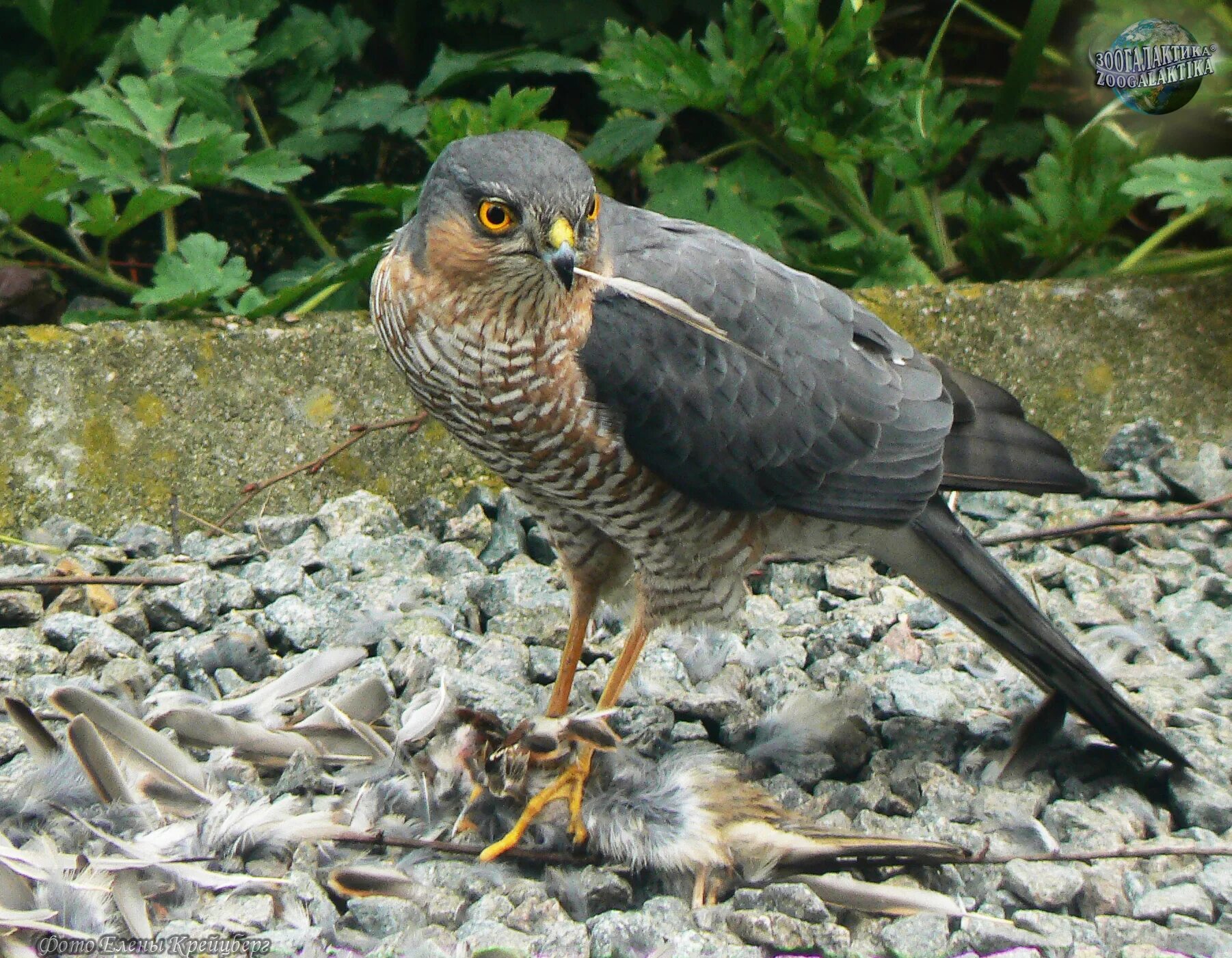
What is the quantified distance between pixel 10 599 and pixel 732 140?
103 inches

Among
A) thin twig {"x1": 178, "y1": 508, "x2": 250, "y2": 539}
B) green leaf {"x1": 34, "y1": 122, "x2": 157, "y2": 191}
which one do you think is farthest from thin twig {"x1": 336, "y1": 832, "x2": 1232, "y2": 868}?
green leaf {"x1": 34, "y1": 122, "x2": 157, "y2": 191}

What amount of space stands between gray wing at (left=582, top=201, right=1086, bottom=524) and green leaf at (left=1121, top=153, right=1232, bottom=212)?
105 centimetres

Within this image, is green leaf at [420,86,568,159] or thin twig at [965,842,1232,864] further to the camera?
green leaf at [420,86,568,159]

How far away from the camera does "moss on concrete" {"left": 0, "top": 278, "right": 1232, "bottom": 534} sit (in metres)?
3.31

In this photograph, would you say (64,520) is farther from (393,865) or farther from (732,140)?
(732,140)

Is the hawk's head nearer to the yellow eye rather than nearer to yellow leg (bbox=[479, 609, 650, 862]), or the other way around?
the yellow eye

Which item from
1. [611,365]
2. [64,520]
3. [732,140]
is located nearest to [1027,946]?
[611,365]

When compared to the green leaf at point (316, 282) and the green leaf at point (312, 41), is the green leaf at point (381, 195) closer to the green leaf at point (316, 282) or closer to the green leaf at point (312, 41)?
the green leaf at point (316, 282)

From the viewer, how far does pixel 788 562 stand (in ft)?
11.3

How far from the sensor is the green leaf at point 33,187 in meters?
3.34

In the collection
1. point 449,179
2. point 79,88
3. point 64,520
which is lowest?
point 64,520

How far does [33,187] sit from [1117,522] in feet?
9.04

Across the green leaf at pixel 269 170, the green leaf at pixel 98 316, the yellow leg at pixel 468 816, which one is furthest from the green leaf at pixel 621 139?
the yellow leg at pixel 468 816

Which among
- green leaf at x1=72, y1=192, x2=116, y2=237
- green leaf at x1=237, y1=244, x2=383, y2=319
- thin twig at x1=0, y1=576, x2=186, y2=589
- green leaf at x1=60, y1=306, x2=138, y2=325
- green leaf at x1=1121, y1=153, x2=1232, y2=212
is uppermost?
green leaf at x1=1121, y1=153, x2=1232, y2=212
